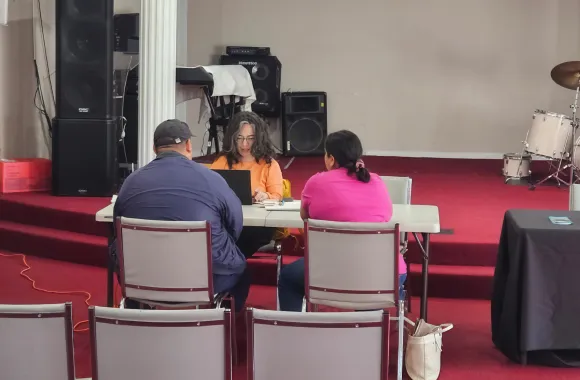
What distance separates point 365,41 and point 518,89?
1.90 meters

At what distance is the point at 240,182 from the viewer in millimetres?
4262

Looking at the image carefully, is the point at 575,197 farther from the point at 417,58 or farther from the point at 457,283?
the point at 417,58

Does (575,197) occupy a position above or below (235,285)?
above

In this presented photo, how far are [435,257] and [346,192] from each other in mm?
1674

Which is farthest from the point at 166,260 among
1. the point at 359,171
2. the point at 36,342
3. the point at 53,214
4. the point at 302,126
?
the point at 302,126

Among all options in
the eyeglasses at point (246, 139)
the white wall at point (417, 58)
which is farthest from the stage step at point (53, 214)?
the white wall at point (417, 58)

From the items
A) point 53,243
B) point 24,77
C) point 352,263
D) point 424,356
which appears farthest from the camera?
A: point 24,77

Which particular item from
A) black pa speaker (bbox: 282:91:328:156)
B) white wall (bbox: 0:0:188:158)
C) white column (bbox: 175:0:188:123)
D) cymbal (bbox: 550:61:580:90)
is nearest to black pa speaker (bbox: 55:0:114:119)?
white wall (bbox: 0:0:188:158)

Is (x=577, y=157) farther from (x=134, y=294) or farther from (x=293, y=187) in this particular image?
(x=134, y=294)

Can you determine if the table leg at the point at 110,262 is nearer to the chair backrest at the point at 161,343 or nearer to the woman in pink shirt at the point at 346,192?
the woman in pink shirt at the point at 346,192

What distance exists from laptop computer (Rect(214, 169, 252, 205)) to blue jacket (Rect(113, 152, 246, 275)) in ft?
1.62

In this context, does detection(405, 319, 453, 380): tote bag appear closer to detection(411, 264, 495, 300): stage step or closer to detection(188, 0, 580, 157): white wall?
detection(411, 264, 495, 300): stage step

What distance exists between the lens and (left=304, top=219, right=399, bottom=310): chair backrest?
11.4ft

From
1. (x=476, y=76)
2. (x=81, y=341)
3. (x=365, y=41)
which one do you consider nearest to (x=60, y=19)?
(x=81, y=341)
